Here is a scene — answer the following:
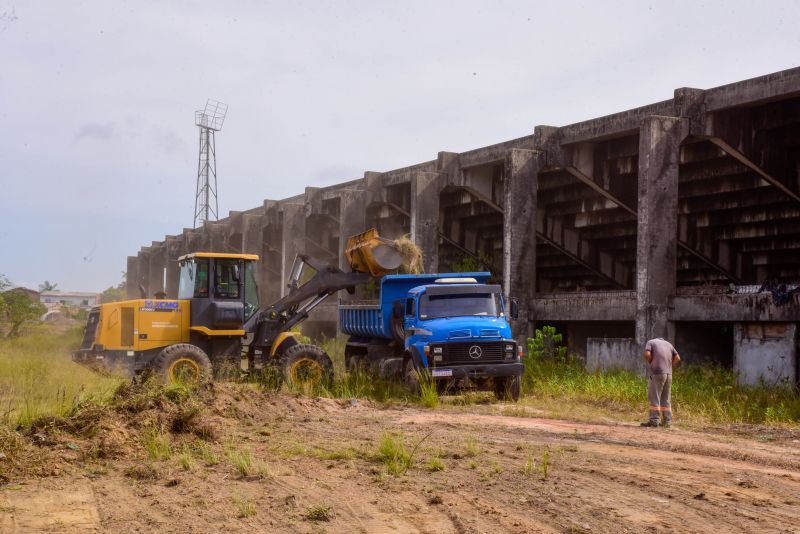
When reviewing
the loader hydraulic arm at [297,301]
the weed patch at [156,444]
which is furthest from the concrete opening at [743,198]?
the weed patch at [156,444]

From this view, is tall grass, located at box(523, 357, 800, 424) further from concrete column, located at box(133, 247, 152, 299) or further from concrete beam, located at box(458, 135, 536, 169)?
concrete column, located at box(133, 247, 152, 299)

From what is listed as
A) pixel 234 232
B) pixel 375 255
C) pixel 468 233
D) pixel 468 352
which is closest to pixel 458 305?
pixel 468 352

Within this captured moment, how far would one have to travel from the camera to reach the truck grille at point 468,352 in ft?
55.4

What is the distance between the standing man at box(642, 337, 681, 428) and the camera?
46.7ft

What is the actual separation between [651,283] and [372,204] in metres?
15.0

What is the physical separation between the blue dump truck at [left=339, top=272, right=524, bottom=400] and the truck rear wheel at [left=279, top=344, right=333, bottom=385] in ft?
4.00

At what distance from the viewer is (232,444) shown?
37.5 ft

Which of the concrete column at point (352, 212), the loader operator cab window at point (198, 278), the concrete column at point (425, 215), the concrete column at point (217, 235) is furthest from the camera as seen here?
the concrete column at point (217, 235)

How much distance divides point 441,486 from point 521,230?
15.3m

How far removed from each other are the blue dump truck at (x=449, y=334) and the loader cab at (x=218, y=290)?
294cm

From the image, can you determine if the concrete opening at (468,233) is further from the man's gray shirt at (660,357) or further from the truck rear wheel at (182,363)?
the man's gray shirt at (660,357)

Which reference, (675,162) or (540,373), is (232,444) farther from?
(675,162)

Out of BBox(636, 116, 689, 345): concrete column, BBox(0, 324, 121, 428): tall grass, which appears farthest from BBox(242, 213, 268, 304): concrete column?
BBox(636, 116, 689, 345): concrete column

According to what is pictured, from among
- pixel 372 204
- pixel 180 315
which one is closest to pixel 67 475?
pixel 180 315
